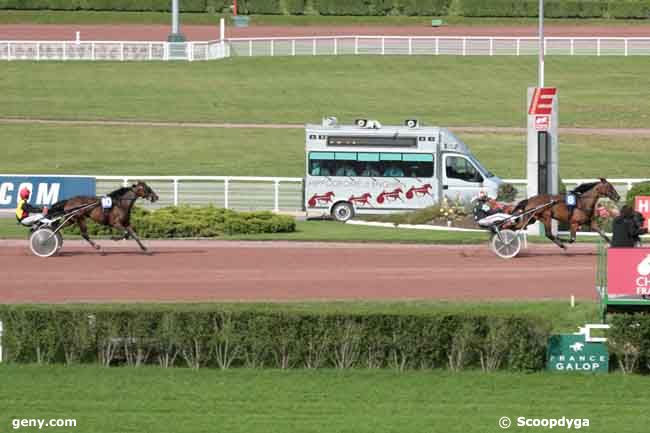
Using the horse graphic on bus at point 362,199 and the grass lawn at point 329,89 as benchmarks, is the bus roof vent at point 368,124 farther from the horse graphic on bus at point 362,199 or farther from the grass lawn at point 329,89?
the grass lawn at point 329,89

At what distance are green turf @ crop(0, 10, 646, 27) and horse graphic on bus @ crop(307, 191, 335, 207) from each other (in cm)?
3979

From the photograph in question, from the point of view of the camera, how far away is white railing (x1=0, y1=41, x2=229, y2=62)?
61750 millimetres

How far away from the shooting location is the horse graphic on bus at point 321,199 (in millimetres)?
34188

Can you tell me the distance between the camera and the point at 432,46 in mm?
64250

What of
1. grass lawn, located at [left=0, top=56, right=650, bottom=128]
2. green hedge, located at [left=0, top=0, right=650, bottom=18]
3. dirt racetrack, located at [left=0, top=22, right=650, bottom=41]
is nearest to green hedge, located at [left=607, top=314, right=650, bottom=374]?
grass lawn, located at [left=0, top=56, right=650, bottom=128]

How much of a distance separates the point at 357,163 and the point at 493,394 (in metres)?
18.4

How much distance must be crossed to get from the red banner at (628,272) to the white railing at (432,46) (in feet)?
151

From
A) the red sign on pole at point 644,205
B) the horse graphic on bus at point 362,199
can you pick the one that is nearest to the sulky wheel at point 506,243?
the red sign on pole at point 644,205

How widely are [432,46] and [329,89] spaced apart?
9.13m

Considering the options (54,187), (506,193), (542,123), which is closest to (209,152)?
(54,187)

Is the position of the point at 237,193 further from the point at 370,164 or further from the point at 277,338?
the point at 277,338

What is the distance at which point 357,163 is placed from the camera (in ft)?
112

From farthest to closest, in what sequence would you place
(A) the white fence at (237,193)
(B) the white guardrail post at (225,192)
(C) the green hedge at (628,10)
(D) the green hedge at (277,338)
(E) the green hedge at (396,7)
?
1. (E) the green hedge at (396,7)
2. (C) the green hedge at (628,10)
3. (A) the white fence at (237,193)
4. (B) the white guardrail post at (225,192)
5. (D) the green hedge at (277,338)

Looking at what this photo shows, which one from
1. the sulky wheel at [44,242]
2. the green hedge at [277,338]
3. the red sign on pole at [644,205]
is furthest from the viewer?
Answer: the red sign on pole at [644,205]
